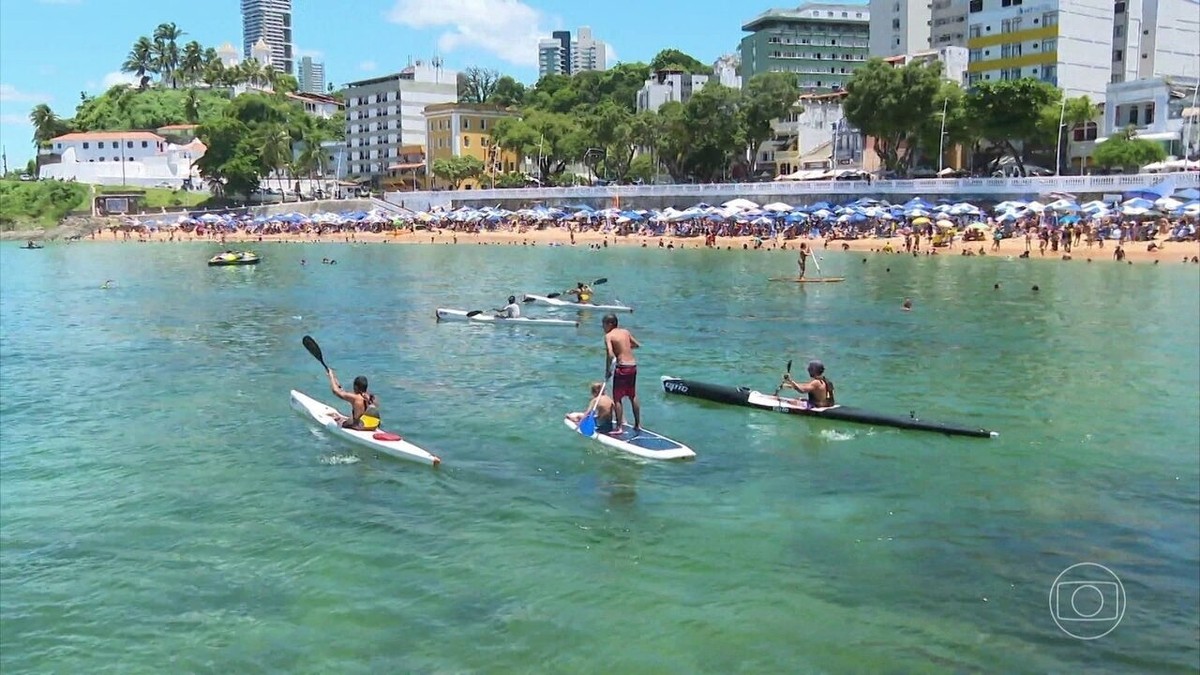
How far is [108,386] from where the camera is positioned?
2281 cm

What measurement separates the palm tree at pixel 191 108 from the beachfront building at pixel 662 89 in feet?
205

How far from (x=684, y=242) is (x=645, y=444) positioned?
55.3m

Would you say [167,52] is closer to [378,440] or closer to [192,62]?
[192,62]

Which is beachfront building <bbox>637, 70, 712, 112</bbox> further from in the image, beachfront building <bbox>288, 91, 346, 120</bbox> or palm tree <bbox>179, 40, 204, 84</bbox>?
palm tree <bbox>179, 40, 204, 84</bbox>

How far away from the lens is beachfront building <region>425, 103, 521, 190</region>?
121375 mm

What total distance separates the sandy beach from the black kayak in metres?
35.1

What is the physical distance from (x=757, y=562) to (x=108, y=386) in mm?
17272

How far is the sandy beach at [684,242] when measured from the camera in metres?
49.1

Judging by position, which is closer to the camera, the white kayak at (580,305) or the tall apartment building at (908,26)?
the white kayak at (580,305)

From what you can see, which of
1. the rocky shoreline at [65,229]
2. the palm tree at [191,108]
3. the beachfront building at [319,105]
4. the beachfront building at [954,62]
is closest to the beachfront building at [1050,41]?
the beachfront building at [954,62]

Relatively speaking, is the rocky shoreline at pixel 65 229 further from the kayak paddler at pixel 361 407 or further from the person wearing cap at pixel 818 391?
the person wearing cap at pixel 818 391

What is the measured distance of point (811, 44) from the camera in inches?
5359

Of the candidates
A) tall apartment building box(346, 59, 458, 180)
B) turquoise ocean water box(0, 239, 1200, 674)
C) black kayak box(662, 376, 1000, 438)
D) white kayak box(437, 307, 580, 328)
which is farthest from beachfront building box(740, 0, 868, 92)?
black kayak box(662, 376, 1000, 438)

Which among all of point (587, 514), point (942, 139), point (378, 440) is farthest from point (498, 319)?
point (942, 139)
